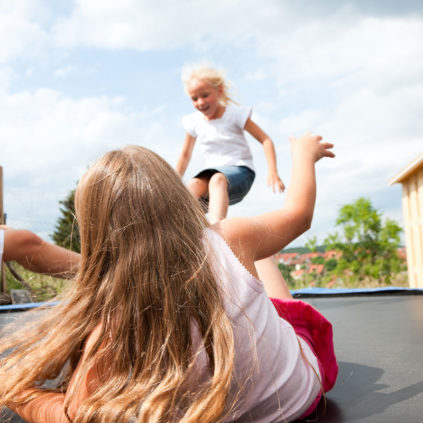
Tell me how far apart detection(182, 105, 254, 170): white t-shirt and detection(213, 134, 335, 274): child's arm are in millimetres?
1498

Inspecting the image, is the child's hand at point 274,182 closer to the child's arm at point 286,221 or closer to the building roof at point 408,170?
the child's arm at point 286,221

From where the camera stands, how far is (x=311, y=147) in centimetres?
88

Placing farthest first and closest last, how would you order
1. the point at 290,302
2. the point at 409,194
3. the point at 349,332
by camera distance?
1. the point at 409,194
2. the point at 349,332
3. the point at 290,302

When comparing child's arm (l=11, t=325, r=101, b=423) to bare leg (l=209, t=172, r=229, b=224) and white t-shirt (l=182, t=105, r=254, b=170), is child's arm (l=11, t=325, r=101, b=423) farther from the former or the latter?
white t-shirt (l=182, t=105, r=254, b=170)

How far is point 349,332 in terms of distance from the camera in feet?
5.05

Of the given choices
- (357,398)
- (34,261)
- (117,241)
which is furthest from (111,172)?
(34,261)

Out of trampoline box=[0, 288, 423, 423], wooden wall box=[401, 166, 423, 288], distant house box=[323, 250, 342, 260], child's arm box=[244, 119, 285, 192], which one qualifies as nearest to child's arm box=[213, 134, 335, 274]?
trampoline box=[0, 288, 423, 423]

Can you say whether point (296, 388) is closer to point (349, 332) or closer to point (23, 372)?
point (23, 372)

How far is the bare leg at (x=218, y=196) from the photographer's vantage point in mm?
2014

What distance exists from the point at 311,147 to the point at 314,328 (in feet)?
1.03

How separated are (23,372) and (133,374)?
0.20 meters

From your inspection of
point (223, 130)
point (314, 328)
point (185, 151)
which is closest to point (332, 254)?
point (185, 151)

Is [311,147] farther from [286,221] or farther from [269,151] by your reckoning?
[269,151]

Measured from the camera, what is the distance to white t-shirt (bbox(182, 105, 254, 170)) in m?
2.42
